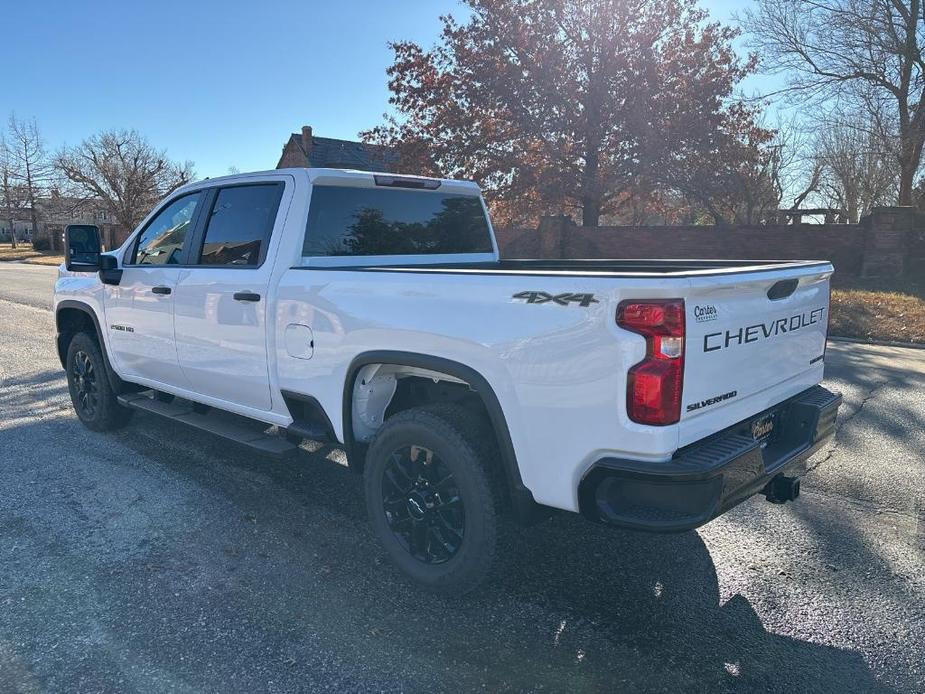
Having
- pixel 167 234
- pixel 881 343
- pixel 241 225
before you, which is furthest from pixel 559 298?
pixel 881 343

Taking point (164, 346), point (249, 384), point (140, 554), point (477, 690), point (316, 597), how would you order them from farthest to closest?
point (164, 346)
point (249, 384)
point (140, 554)
point (316, 597)
point (477, 690)

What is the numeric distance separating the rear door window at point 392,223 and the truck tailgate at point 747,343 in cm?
228

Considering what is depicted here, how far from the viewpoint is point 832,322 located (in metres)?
11.8

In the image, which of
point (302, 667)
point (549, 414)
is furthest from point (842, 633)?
point (302, 667)

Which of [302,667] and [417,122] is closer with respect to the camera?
[302,667]

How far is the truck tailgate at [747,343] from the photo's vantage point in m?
2.61

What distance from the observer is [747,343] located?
9.56 feet

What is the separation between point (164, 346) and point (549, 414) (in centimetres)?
316

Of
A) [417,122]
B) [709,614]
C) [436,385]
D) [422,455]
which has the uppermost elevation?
[417,122]

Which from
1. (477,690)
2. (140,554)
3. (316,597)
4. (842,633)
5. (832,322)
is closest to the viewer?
(477,690)

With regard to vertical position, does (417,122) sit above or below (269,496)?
above

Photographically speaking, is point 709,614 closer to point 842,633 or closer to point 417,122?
point 842,633

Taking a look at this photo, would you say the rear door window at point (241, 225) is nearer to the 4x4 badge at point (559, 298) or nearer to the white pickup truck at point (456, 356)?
the white pickup truck at point (456, 356)

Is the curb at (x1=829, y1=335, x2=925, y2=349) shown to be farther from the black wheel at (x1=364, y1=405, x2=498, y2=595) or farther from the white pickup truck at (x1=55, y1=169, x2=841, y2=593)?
the black wheel at (x1=364, y1=405, x2=498, y2=595)
